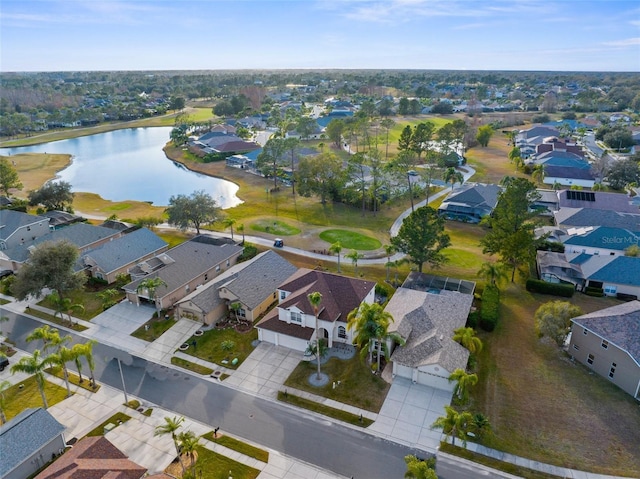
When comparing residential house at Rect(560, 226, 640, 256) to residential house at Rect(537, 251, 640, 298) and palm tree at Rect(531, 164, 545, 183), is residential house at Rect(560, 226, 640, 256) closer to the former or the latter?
residential house at Rect(537, 251, 640, 298)

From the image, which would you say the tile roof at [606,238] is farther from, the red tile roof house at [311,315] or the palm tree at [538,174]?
the palm tree at [538,174]

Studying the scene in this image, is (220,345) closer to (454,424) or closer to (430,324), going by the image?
(430,324)

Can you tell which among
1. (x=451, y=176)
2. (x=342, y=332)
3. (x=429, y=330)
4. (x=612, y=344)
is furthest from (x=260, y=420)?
(x=451, y=176)

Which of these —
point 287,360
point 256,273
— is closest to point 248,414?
point 287,360

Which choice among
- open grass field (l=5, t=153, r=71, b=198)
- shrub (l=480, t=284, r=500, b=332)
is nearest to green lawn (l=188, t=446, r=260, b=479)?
shrub (l=480, t=284, r=500, b=332)

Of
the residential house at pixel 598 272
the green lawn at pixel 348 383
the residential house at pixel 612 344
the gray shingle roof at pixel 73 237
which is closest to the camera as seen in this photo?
the residential house at pixel 612 344

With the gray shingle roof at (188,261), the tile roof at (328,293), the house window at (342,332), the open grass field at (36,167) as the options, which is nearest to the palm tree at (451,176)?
the gray shingle roof at (188,261)

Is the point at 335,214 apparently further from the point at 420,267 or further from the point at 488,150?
the point at 488,150
